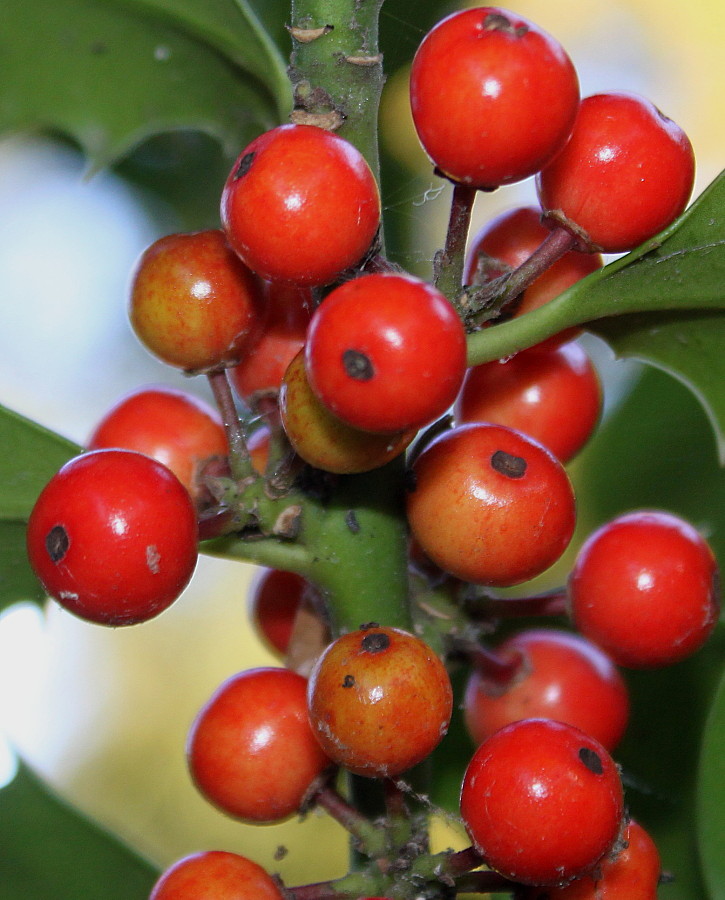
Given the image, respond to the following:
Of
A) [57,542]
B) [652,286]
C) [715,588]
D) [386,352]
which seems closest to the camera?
[386,352]

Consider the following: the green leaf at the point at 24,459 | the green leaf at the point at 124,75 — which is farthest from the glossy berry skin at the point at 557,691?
the green leaf at the point at 124,75

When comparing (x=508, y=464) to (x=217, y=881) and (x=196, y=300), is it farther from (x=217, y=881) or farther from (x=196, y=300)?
(x=217, y=881)

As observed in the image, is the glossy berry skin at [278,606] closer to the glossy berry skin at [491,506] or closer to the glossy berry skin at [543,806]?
the glossy berry skin at [491,506]

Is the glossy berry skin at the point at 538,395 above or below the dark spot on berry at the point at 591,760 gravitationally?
above

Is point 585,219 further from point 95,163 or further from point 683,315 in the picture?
point 95,163

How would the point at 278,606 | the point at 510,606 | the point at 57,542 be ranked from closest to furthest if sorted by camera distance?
the point at 57,542, the point at 510,606, the point at 278,606

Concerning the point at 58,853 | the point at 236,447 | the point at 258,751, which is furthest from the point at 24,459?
the point at 58,853

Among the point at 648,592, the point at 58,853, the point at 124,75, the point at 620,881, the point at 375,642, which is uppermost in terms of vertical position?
the point at 124,75
